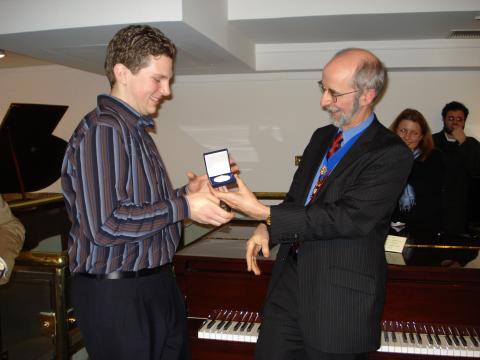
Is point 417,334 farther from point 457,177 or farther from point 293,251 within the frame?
point 457,177

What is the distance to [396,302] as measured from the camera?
2133mm

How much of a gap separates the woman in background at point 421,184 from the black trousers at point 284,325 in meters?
1.96

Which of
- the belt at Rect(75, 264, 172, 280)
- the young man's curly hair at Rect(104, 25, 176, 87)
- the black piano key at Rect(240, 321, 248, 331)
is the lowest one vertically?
the black piano key at Rect(240, 321, 248, 331)

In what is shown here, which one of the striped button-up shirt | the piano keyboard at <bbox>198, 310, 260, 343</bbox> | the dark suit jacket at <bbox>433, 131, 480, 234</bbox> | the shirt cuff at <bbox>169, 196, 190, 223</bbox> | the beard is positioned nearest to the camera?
the striped button-up shirt

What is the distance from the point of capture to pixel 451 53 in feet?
14.9

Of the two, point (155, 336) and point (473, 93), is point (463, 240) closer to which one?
point (155, 336)

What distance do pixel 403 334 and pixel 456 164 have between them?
259cm

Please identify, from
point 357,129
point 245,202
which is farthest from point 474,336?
point 245,202

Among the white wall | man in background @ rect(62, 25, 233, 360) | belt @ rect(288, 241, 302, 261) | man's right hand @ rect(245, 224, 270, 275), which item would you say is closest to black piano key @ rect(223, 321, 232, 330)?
man's right hand @ rect(245, 224, 270, 275)

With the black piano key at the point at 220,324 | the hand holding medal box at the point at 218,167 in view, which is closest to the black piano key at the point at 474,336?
the black piano key at the point at 220,324

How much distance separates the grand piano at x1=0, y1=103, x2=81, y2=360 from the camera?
6.48 ft

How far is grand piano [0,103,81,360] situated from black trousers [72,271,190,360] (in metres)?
0.48

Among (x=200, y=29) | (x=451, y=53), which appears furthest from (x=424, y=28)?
(x=200, y=29)

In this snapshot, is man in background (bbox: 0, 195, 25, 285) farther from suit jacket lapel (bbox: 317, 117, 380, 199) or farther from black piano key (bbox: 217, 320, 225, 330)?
suit jacket lapel (bbox: 317, 117, 380, 199)
